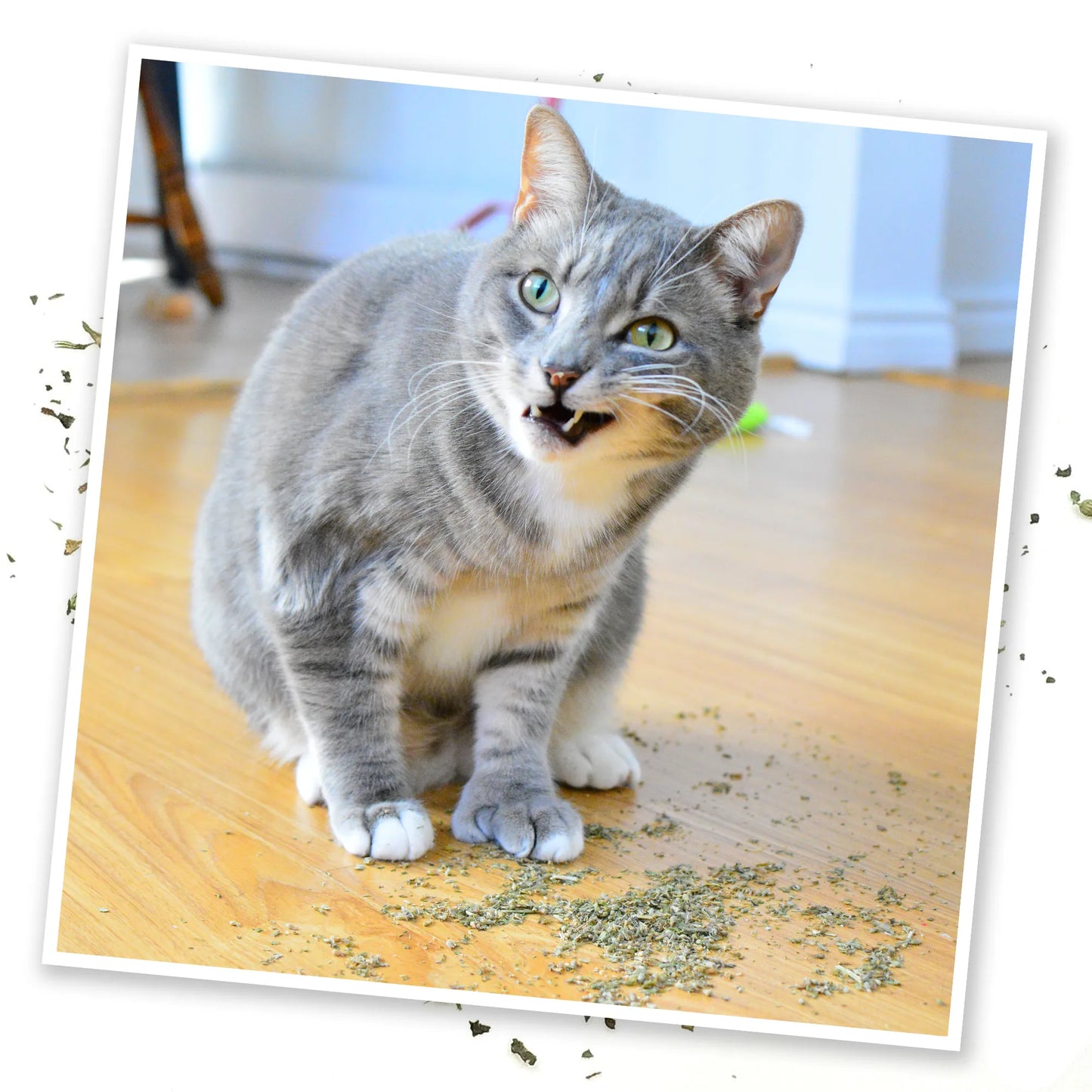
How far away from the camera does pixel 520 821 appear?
1268mm

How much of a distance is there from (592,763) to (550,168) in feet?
2.07

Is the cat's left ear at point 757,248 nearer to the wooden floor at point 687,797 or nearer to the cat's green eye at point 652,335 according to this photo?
the cat's green eye at point 652,335

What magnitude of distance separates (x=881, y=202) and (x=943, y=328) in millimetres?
440

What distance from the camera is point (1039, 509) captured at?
1061 mm

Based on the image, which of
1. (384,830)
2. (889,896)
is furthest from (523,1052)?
(889,896)

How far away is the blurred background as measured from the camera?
3.60 metres

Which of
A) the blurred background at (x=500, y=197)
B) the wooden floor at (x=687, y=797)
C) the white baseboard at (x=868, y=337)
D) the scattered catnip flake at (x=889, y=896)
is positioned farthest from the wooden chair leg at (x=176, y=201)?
the scattered catnip flake at (x=889, y=896)

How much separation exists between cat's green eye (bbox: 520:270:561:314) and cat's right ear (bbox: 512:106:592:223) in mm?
84

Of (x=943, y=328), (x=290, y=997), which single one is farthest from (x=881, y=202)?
(x=290, y=997)

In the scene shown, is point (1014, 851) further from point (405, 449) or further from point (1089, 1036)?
point (405, 449)

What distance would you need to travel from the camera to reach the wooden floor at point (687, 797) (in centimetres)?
107

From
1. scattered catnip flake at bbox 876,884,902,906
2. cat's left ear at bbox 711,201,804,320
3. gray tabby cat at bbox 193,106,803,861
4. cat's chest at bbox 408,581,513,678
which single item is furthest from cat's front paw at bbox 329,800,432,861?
cat's left ear at bbox 711,201,804,320

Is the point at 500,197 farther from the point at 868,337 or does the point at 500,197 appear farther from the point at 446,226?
the point at 868,337

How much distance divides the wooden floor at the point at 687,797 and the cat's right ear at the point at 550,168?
62cm
